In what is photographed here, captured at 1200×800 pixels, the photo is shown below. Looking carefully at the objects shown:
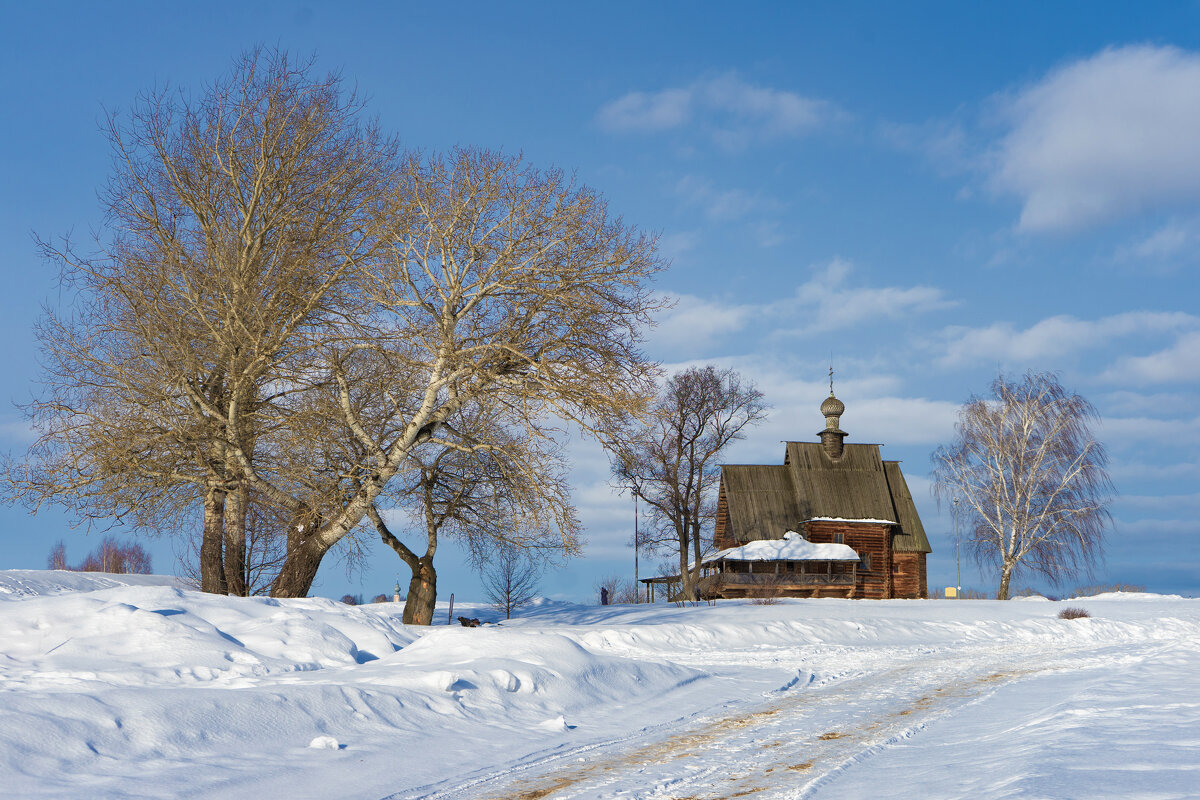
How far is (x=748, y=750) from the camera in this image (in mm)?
7863

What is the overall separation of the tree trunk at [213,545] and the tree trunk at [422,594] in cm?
413

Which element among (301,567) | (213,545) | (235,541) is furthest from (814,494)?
(213,545)

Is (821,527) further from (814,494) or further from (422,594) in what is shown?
(422,594)

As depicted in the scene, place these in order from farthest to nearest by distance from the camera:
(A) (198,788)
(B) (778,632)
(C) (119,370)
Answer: (B) (778,632) → (C) (119,370) → (A) (198,788)

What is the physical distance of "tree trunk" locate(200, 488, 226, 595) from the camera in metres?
20.0

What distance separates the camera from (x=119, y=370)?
18.2 metres

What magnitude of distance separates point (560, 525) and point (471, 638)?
611 cm

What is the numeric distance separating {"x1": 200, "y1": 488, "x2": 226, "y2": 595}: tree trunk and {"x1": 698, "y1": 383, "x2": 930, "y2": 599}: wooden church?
78.6ft

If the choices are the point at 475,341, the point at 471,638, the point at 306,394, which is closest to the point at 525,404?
the point at 475,341

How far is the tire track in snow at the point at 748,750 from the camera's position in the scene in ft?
21.2

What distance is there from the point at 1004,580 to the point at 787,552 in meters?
9.20

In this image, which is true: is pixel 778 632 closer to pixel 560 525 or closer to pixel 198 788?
pixel 560 525

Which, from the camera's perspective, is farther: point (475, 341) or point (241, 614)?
point (475, 341)

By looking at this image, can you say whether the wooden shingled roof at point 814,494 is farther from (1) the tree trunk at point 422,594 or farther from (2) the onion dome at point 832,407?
(1) the tree trunk at point 422,594
